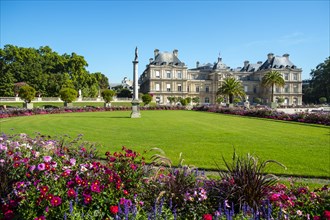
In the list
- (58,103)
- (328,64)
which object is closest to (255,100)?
(328,64)

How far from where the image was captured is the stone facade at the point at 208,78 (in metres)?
79.2

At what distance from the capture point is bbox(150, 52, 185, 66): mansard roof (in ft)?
260

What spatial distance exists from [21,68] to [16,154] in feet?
186

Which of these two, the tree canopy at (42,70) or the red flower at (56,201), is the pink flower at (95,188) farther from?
the tree canopy at (42,70)

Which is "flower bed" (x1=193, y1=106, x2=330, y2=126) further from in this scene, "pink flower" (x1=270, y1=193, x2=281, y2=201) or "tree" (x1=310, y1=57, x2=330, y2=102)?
"tree" (x1=310, y1=57, x2=330, y2=102)

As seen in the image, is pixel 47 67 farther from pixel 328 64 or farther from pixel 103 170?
pixel 328 64

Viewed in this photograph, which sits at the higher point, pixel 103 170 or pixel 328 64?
pixel 328 64

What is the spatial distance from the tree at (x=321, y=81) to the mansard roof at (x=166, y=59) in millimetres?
39746

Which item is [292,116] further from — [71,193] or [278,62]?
[278,62]

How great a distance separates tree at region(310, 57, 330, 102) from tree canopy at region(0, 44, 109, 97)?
64.2 metres

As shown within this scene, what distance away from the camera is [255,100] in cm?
8475

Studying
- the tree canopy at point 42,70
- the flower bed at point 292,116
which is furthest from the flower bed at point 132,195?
the tree canopy at point 42,70

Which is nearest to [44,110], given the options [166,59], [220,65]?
[166,59]

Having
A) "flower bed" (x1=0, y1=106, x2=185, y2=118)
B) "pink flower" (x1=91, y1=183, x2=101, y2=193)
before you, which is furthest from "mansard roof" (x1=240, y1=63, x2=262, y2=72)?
"pink flower" (x1=91, y1=183, x2=101, y2=193)
